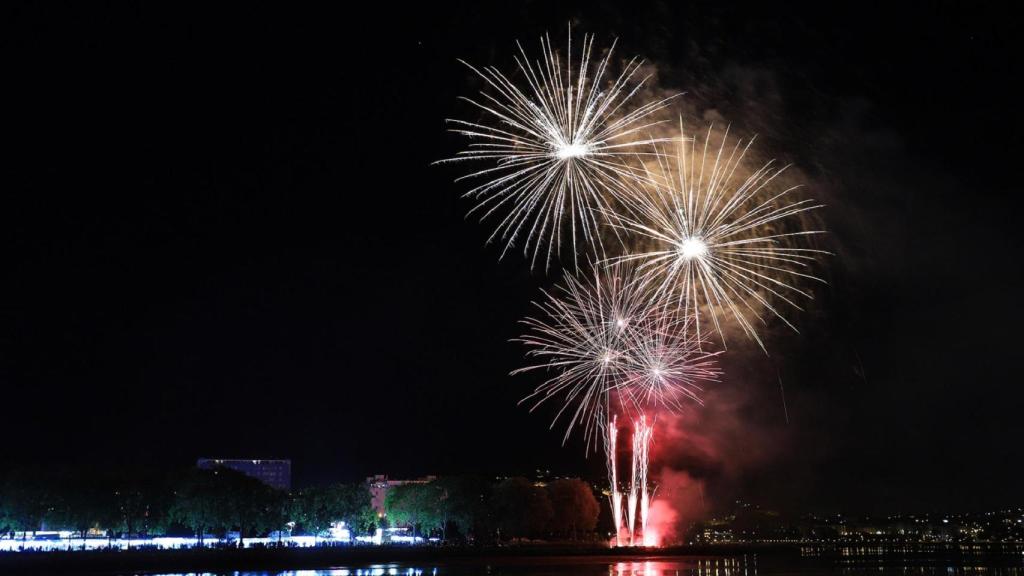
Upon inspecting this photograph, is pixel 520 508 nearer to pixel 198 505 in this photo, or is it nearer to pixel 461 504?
pixel 461 504

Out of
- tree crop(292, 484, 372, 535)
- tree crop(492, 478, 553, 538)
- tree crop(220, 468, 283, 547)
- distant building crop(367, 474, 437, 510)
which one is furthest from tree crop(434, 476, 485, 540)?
distant building crop(367, 474, 437, 510)

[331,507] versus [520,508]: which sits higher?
[331,507]

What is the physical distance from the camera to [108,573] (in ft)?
167

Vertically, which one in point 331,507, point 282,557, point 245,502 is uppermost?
point 245,502

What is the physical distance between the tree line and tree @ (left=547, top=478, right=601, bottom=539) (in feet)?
0.35

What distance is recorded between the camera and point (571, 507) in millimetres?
94938

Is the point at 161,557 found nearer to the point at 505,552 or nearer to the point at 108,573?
the point at 108,573

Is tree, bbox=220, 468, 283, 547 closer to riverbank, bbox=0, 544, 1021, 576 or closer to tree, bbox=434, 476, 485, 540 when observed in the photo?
riverbank, bbox=0, 544, 1021, 576

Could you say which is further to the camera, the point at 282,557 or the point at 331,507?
the point at 331,507

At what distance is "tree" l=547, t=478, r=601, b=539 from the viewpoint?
94750 millimetres

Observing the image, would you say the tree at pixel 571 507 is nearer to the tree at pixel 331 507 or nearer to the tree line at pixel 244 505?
the tree line at pixel 244 505

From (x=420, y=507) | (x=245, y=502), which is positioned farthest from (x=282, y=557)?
(x=420, y=507)

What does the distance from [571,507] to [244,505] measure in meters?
34.8

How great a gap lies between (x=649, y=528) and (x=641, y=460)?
33388 millimetres
